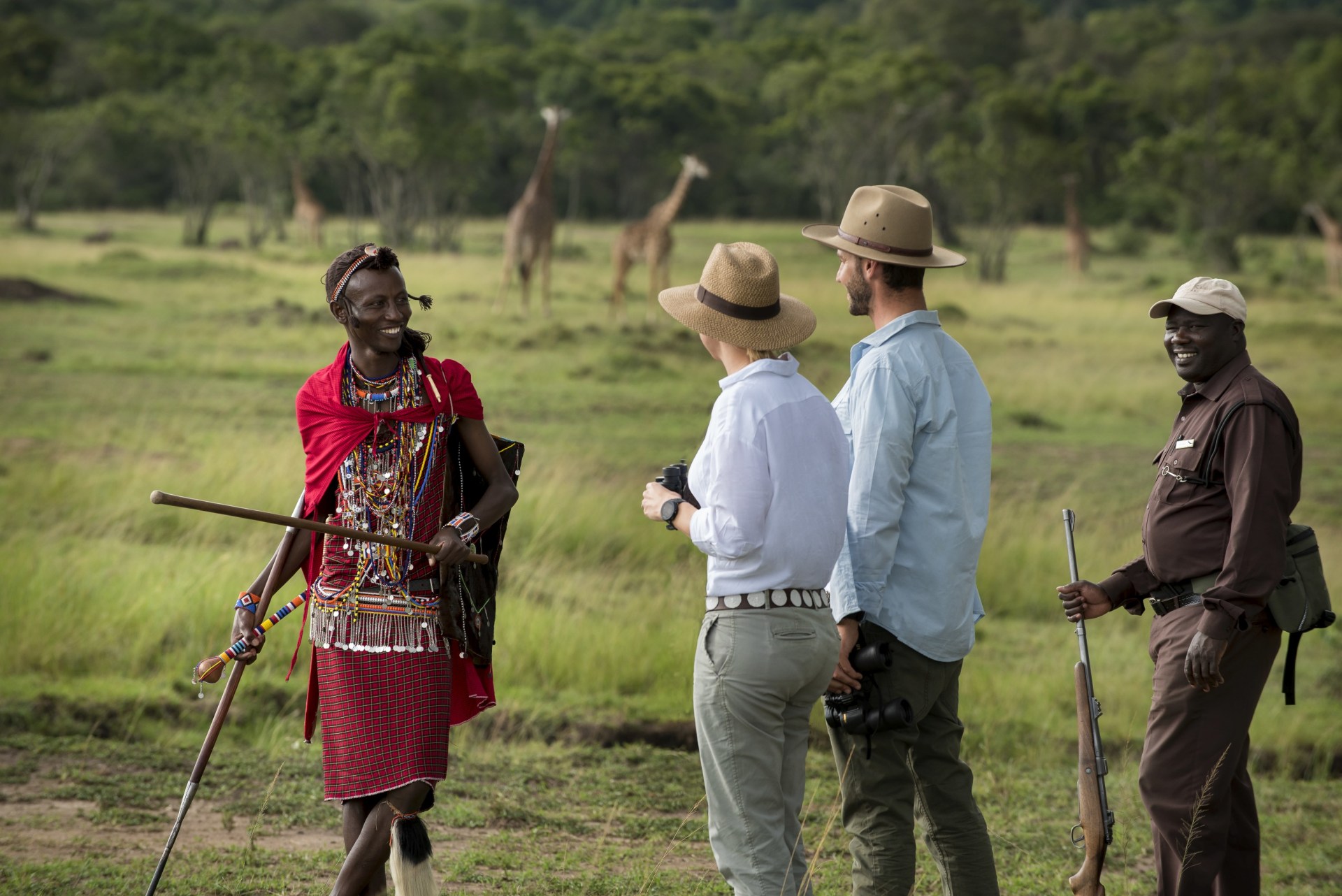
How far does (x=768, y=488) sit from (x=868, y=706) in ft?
1.93

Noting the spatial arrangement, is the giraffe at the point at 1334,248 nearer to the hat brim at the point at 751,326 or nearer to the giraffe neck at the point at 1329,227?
the giraffe neck at the point at 1329,227

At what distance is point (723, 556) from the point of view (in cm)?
293

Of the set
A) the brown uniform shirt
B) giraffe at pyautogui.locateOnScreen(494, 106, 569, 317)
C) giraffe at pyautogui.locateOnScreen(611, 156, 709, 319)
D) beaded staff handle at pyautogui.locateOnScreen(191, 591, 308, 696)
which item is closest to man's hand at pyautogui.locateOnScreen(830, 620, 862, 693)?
the brown uniform shirt

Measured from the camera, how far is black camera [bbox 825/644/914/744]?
313cm

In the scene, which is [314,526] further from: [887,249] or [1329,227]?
[1329,227]

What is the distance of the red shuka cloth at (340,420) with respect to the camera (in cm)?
326

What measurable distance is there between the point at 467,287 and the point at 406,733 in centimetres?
1645

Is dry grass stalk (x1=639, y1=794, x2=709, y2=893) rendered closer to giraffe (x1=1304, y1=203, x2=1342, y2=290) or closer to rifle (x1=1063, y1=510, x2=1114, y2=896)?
rifle (x1=1063, y1=510, x2=1114, y2=896)

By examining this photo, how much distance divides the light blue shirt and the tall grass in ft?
8.23

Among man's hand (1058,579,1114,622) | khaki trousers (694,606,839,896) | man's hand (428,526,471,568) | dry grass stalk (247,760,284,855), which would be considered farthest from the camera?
dry grass stalk (247,760,284,855)

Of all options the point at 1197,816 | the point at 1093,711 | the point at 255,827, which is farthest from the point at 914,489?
the point at 255,827

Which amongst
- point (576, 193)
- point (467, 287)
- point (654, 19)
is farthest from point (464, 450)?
point (654, 19)

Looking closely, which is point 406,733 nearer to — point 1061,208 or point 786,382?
point 786,382

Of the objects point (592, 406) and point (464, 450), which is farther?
point (592, 406)
